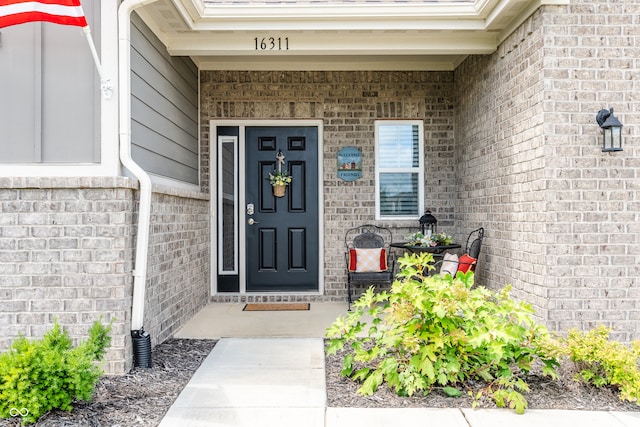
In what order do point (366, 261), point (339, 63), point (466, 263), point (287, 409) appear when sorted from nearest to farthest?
point (287, 409) < point (466, 263) < point (366, 261) < point (339, 63)

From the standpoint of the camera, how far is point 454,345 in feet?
9.87

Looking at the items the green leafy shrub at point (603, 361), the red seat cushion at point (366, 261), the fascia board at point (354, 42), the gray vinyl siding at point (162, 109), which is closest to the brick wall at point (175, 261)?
the gray vinyl siding at point (162, 109)

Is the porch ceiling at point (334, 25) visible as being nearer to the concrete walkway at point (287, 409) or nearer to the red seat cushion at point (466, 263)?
the red seat cushion at point (466, 263)

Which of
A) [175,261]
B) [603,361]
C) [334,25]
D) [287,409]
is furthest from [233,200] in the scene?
[603,361]

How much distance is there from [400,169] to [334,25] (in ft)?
6.87

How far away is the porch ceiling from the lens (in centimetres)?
434

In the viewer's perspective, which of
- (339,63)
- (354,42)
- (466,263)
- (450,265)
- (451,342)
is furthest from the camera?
(339,63)

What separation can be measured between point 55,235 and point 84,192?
35cm

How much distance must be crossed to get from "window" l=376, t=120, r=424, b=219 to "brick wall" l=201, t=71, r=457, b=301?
11cm

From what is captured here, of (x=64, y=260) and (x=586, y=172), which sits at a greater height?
(x=586, y=172)

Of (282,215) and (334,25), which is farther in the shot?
(282,215)

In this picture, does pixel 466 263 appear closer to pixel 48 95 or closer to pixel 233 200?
pixel 233 200

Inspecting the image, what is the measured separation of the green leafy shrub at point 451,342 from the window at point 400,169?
2979 mm

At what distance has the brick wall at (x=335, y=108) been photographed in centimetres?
601
